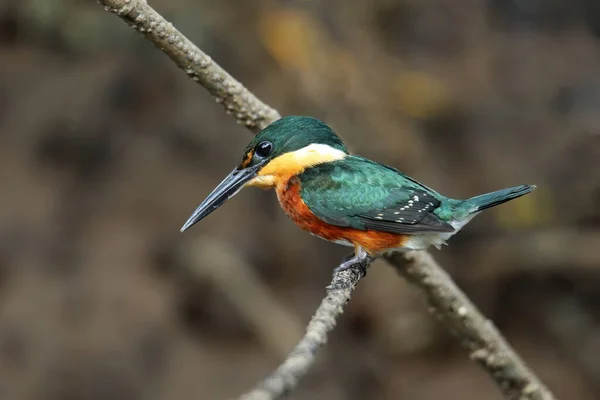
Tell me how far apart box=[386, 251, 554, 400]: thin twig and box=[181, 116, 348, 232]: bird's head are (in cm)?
34

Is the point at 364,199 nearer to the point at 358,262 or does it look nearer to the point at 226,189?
the point at 358,262

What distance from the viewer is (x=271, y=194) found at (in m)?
3.59

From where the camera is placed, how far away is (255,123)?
1.66m

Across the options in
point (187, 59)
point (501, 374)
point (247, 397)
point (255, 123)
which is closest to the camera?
point (247, 397)

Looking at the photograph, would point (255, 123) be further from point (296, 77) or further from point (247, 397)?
point (296, 77)

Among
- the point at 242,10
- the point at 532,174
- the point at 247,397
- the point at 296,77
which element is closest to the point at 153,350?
the point at 296,77

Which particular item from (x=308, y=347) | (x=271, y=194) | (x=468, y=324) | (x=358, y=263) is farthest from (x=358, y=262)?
(x=271, y=194)

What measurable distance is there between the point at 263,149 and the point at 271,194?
2115mm

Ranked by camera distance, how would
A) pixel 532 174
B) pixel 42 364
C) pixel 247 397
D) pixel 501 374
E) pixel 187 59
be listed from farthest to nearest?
pixel 532 174, pixel 42 364, pixel 501 374, pixel 187 59, pixel 247 397

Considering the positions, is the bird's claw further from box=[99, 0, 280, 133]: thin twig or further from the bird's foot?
box=[99, 0, 280, 133]: thin twig

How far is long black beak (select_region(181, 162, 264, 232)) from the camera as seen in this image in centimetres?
148

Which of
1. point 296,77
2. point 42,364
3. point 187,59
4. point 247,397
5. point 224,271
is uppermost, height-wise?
point 296,77

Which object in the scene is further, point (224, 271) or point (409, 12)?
point (409, 12)

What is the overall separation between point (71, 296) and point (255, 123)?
2.12 m
